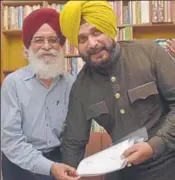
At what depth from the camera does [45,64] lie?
137 cm

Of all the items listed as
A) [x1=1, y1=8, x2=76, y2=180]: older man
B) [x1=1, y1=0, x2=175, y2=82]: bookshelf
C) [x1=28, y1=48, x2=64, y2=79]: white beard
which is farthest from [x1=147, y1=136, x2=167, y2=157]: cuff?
[x1=1, y1=0, x2=175, y2=82]: bookshelf

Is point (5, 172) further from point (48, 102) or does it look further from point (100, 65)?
point (100, 65)

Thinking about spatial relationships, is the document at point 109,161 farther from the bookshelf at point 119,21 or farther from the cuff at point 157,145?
the bookshelf at point 119,21

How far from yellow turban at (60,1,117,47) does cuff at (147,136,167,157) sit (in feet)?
1.08

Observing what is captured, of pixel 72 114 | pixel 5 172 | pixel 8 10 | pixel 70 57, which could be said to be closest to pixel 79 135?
pixel 72 114

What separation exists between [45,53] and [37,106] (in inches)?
8.1

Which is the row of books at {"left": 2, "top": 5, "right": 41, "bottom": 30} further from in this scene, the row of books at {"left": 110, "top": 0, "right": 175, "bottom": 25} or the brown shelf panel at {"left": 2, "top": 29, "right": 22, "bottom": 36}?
the row of books at {"left": 110, "top": 0, "right": 175, "bottom": 25}

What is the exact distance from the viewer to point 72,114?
3.81 ft

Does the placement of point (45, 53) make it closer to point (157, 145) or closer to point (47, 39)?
point (47, 39)

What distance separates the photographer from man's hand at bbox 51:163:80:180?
110 centimetres

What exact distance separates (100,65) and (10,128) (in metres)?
0.41

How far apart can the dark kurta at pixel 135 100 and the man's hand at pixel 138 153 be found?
0.04 metres

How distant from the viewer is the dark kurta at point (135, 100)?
3.45 ft

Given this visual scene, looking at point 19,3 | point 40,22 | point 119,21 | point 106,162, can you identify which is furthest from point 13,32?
point 106,162
